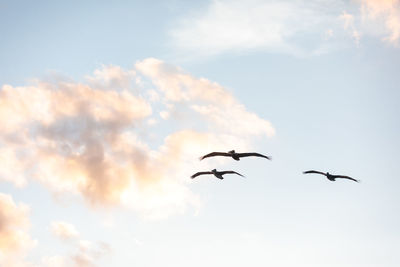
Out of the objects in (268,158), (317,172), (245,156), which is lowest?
(268,158)

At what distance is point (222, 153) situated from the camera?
70.4 metres

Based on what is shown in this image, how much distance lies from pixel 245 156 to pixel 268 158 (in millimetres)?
9548

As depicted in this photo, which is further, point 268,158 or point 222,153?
point 222,153

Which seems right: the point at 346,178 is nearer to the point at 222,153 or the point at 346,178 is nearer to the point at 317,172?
the point at 317,172

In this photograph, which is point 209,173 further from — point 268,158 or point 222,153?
point 268,158

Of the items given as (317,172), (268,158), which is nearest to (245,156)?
(268,158)

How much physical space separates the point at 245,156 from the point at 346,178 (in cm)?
2425

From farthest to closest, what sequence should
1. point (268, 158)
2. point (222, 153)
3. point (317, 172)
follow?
point (317, 172) → point (222, 153) → point (268, 158)

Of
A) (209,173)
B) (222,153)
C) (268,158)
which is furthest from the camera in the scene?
(209,173)

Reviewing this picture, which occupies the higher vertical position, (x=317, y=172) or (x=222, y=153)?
(x=317, y=172)

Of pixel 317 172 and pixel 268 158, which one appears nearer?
pixel 268 158

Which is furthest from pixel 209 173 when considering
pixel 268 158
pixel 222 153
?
pixel 268 158

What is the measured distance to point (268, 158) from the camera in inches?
2427

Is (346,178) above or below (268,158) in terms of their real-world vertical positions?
above
